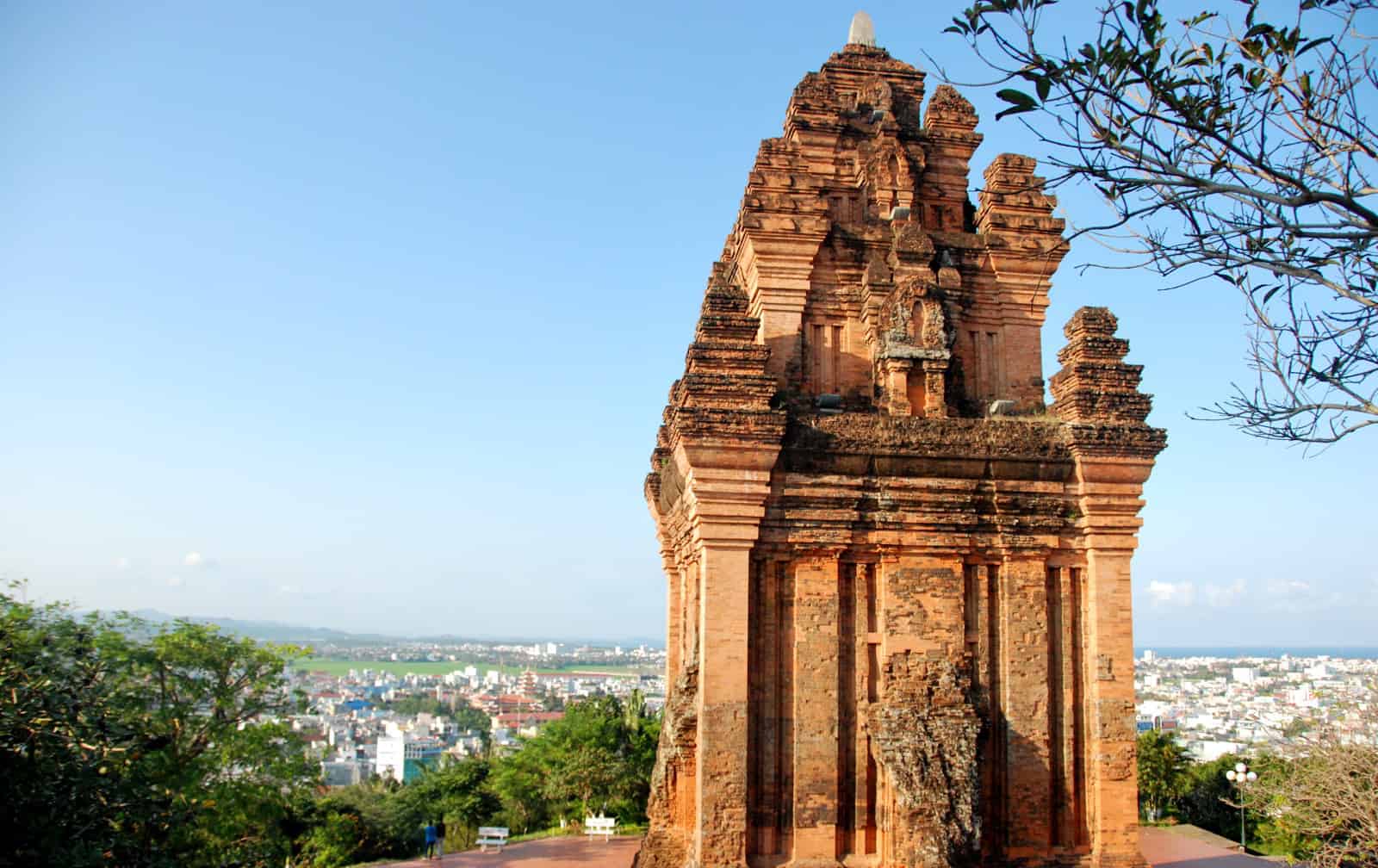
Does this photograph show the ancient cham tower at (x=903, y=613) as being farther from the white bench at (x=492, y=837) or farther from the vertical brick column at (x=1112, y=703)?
the white bench at (x=492, y=837)

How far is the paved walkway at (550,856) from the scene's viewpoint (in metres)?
20.2

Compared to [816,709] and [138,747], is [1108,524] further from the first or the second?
[138,747]

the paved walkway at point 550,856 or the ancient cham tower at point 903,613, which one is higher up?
the ancient cham tower at point 903,613

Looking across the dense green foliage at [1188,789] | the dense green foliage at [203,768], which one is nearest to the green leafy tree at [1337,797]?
the dense green foliage at [1188,789]

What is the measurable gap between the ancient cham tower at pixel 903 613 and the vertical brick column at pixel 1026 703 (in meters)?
0.02

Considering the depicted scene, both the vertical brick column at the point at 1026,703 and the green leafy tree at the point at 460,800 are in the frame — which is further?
the green leafy tree at the point at 460,800

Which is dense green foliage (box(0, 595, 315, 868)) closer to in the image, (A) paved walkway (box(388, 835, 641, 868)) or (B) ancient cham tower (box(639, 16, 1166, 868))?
(A) paved walkway (box(388, 835, 641, 868))

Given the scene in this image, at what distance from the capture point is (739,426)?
11.6 meters

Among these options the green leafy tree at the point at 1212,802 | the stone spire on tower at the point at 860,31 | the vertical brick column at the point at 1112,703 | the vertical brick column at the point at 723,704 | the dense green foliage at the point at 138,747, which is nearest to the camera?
the dense green foliage at the point at 138,747

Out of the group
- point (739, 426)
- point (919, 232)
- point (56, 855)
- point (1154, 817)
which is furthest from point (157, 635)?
point (1154, 817)

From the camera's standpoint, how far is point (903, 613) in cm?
1212

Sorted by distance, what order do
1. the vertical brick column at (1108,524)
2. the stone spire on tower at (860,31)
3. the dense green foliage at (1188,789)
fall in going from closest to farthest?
1. the vertical brick column at (1108,524)
2. the stone spire on tower at (860,31)
3. the dense green foliage at (1188,789)

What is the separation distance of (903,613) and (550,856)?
12.4 metres

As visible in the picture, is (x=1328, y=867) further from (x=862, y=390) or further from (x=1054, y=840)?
(x=862, y=390)
